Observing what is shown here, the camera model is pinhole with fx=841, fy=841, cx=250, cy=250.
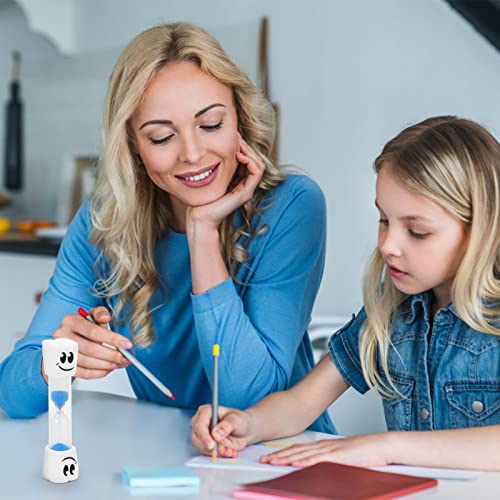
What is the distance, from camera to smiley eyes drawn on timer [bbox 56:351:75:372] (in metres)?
1.02

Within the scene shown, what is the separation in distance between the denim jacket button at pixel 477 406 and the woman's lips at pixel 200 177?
0.59 meters

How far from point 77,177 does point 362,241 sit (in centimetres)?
148

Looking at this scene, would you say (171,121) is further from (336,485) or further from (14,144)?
(14,144)

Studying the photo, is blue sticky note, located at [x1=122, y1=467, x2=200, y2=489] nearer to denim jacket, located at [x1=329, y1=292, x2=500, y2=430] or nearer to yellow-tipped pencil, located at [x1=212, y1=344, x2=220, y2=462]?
yellow-tipped pencil, located at [x1=212, y1=344, x2=220, y2=462]

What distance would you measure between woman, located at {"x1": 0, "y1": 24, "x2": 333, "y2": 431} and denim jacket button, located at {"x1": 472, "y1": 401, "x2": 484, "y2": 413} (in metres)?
0.32

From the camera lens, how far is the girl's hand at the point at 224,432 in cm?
113

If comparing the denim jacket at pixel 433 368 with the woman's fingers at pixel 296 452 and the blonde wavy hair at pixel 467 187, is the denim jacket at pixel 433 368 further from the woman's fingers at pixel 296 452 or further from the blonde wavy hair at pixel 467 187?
the woman's fingers at pixel 296 452

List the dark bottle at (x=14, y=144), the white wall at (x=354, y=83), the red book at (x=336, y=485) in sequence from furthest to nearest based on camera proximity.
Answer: the dark bottle at (x=14, y=144) < the white wall at (x=354, y=83) < the red book at (x=336, y=485)

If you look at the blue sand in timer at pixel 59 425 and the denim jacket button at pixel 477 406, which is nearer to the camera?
the blue sand in timer at pixel 59 425

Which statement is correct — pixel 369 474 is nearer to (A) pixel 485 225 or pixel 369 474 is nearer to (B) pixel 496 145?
(A) pixel 485 225

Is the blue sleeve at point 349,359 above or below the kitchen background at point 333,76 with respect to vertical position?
below

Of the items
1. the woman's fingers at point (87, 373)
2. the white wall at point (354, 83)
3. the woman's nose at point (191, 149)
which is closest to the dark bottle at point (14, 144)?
the white wall at point (354, 83)


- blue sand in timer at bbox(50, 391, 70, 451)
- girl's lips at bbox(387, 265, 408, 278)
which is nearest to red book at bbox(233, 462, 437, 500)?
blue sand in timer at bbox(50, 391, 70, 451)

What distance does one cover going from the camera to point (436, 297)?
1356 mm
